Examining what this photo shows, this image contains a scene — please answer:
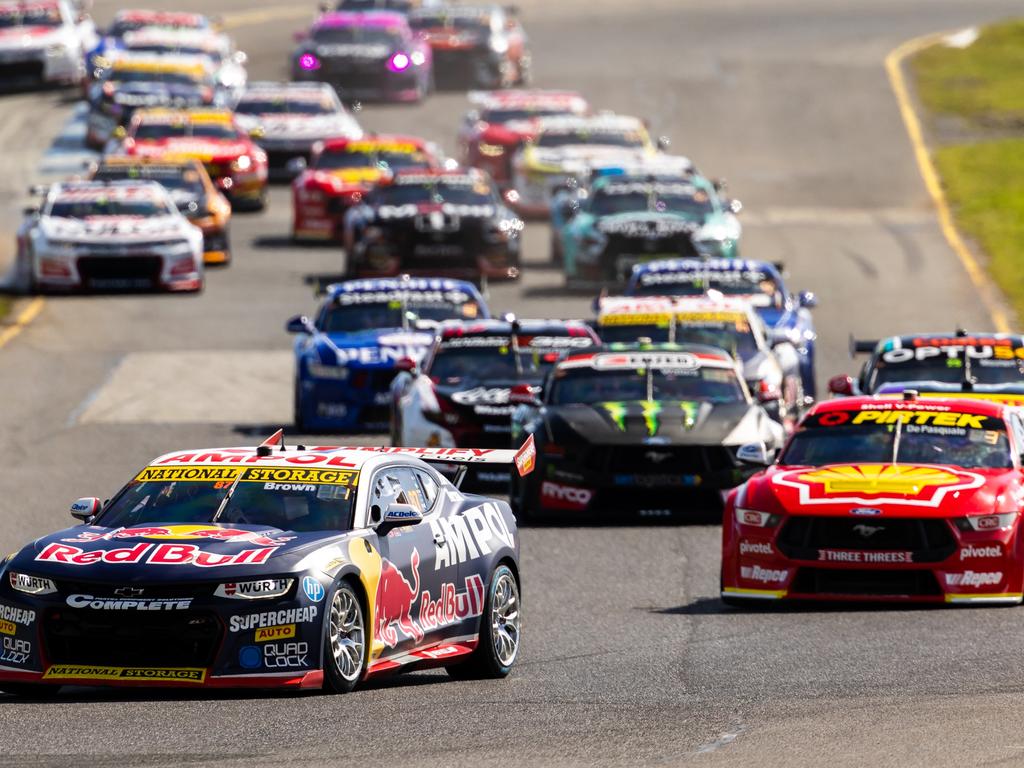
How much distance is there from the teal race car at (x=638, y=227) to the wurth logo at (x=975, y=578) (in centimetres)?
1757

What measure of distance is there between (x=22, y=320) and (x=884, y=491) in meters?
18.0

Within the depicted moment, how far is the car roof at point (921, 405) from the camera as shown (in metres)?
16.3

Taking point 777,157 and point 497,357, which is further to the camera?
point 777,157

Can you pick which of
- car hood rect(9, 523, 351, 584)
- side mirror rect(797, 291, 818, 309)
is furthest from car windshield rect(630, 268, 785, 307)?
car hood rect(9, 523, 351, 584)

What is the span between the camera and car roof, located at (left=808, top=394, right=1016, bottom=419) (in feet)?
53.4

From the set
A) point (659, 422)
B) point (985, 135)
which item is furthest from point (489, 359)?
point (985, 135)

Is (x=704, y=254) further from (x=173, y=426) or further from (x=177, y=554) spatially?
(x=177, y=554)

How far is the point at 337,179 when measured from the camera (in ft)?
123

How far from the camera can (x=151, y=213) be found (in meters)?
33.2

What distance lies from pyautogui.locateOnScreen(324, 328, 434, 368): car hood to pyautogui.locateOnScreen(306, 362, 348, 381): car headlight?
0.07 meters

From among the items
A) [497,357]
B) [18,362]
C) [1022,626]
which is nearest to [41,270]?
[18,362]

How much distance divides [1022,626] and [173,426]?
39.9 feet

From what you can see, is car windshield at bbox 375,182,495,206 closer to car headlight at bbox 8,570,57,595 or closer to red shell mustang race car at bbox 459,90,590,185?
red shell mustang race car at bbox 459,90,590,185

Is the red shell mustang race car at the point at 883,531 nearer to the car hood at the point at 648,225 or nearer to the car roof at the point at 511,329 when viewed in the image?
the car roof at the point at 511,329
